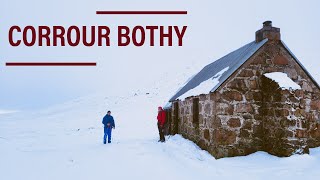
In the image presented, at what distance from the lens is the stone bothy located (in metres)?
10.5

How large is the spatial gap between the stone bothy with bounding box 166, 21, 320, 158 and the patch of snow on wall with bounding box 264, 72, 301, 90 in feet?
0.33

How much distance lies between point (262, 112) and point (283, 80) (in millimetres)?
1352

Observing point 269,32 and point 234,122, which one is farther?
point 269,32

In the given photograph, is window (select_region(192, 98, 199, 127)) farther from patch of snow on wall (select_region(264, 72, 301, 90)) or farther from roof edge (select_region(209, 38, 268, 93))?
patch of snow on wall (select_region(264, 72, 301, 90))

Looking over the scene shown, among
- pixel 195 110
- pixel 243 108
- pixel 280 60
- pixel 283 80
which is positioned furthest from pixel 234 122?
pixel 280 60

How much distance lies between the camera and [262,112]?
11.3 m

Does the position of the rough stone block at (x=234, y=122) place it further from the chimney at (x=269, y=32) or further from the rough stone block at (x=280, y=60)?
the chimney at (x=269, y=32)

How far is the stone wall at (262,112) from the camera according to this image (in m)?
10.5

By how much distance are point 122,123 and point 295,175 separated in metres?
Answer: 21.8

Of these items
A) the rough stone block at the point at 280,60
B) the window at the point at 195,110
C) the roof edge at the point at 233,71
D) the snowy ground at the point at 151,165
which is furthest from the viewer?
the window at the point at 195,110

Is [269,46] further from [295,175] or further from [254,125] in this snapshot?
[295,175]

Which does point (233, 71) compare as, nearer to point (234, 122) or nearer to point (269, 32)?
point (234, 122)

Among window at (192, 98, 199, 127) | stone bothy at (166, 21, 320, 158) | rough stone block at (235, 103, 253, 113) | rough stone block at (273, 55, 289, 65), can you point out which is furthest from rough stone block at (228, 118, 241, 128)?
rough stone block at (273, 55, 289, 65)

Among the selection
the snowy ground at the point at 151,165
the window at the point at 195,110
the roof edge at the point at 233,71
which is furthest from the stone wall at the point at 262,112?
the window at the point at 195,110
